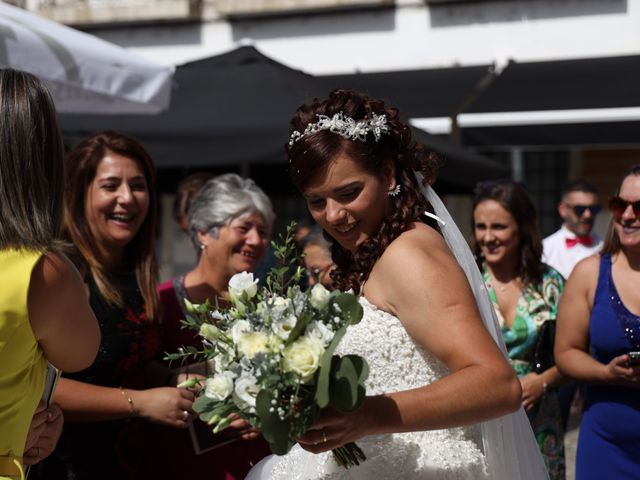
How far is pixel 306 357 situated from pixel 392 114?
3.10ft

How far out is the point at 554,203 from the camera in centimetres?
1432

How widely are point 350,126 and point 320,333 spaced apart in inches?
28.5

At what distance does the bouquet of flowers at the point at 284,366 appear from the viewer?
2047 millimetres

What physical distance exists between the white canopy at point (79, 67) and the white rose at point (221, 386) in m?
3.15

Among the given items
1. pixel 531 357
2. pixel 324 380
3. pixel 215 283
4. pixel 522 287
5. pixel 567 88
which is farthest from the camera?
pixel 567 88

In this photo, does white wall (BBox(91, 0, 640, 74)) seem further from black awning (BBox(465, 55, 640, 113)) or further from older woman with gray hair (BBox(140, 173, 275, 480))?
older woman with gray hair (BBox(140, 173, 275, 480))

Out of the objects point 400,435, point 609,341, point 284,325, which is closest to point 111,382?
point 400,435

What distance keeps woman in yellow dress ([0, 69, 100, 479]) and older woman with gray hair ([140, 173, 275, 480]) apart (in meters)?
1.24

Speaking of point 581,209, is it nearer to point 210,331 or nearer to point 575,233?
point 575,233

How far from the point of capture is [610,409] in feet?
13.2

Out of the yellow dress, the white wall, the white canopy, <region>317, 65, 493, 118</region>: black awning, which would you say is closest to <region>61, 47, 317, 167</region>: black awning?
<region>317, 65, 493, 118</region>: black awning

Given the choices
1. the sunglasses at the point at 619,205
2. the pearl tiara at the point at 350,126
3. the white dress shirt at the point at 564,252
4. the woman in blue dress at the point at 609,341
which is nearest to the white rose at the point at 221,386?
the pearl tiara at the point at 350,126

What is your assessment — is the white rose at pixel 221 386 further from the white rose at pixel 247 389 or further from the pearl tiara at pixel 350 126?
the pearl tiara at pixel 350 126

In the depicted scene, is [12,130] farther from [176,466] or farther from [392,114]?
[176,466]
